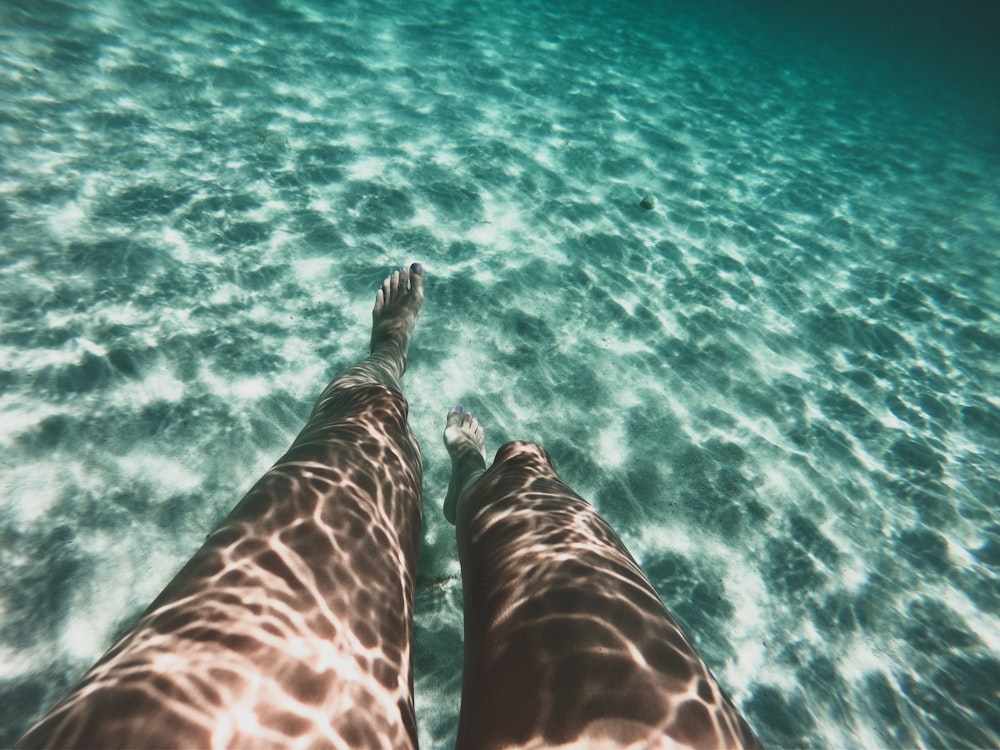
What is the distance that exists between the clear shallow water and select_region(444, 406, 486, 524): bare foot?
1.09 ft

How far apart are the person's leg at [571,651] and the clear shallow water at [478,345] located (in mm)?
1471

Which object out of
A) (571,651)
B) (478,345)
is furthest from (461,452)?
(571,651)

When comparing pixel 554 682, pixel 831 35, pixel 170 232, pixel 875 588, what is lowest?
pixel 875 588

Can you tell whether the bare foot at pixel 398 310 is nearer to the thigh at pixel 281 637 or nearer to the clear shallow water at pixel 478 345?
the clear shallow water at pixel 478 345

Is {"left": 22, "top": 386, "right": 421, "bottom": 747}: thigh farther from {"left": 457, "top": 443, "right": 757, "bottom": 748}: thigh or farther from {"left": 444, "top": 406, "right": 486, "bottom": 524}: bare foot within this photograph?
{"left": 444, "top": 406, "right": 486, "bottom": 524}: bare foot

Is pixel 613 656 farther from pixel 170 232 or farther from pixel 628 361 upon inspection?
pixel 170 232

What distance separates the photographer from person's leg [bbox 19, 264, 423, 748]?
1190 millimetres

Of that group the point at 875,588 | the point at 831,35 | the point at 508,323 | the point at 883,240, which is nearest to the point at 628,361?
the point at 508,323

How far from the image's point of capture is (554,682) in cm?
152

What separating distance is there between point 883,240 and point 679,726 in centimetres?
1196

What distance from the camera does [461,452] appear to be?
3672 millimetres

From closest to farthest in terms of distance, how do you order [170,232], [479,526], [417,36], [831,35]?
1. [479,526]
2. [170,232]
3. [417,36]
4. [831,35]

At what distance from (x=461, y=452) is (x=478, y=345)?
167cm

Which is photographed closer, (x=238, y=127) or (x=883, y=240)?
(x=238, y=127)
